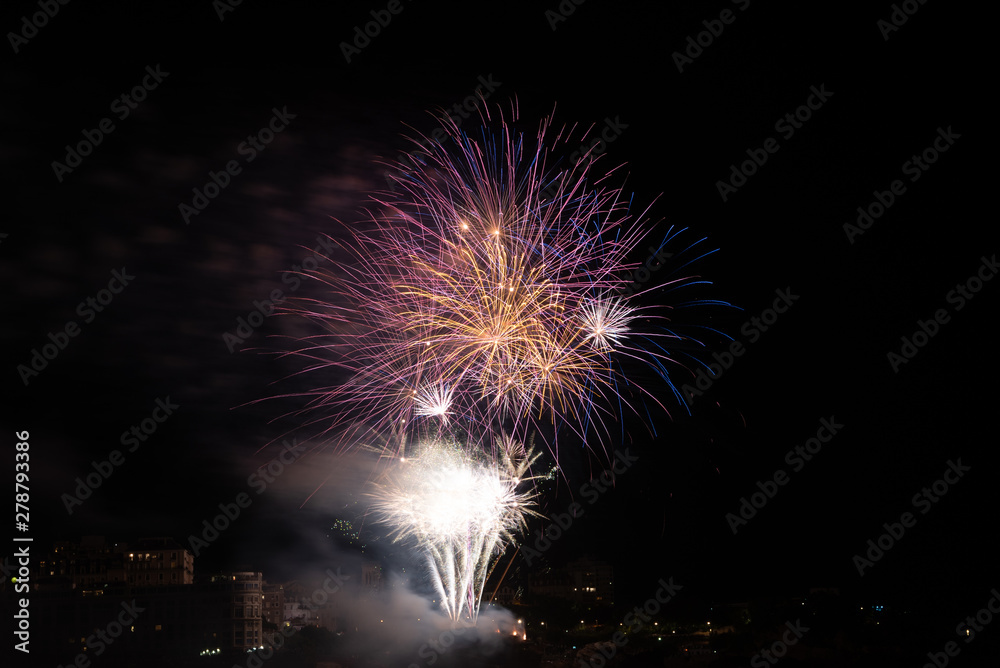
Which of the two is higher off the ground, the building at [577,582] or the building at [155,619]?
the building at [577,582]

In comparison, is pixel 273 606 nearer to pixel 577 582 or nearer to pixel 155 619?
pixel 155 619

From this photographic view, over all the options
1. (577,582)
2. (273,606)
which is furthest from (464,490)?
(577,582)

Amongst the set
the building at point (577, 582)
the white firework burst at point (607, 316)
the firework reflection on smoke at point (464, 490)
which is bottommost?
the firework reflection on smoke at point (464, 490)

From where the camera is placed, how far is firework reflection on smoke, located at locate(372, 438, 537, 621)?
546 inches

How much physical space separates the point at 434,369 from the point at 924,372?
1151 cm

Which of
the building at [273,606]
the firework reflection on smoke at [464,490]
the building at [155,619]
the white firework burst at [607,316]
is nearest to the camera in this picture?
the white firework burst at [607,316]

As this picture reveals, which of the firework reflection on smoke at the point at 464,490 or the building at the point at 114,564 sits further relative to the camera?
the building at the point at 114,564

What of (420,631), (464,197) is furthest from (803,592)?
(464,197)

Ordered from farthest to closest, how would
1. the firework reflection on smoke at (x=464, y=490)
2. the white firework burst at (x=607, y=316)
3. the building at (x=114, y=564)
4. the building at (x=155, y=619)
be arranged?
the building at (x=114, y=564), the building at (x=155, y=619), the firework reflection on smoke at (x=464, y=490), the white firework burst at (x=607, y=316)

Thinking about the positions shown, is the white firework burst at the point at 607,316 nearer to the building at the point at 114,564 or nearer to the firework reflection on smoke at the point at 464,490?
the firework reflection on smoke at the point at 464,490

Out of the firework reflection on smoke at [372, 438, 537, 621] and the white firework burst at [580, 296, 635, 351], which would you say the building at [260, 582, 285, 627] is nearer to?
the firework reflection on smoke at [372, 438, 537, 621]

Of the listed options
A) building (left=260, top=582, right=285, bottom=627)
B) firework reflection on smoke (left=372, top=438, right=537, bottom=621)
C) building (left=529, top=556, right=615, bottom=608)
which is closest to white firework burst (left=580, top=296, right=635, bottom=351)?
firework reflection on smoke (left=372, top=438, right=537, bottom=621)

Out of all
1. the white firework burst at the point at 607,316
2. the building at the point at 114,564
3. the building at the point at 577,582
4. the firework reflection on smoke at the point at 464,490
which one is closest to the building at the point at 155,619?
the building at the point at 114,564

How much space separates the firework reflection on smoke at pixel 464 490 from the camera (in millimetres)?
13875
